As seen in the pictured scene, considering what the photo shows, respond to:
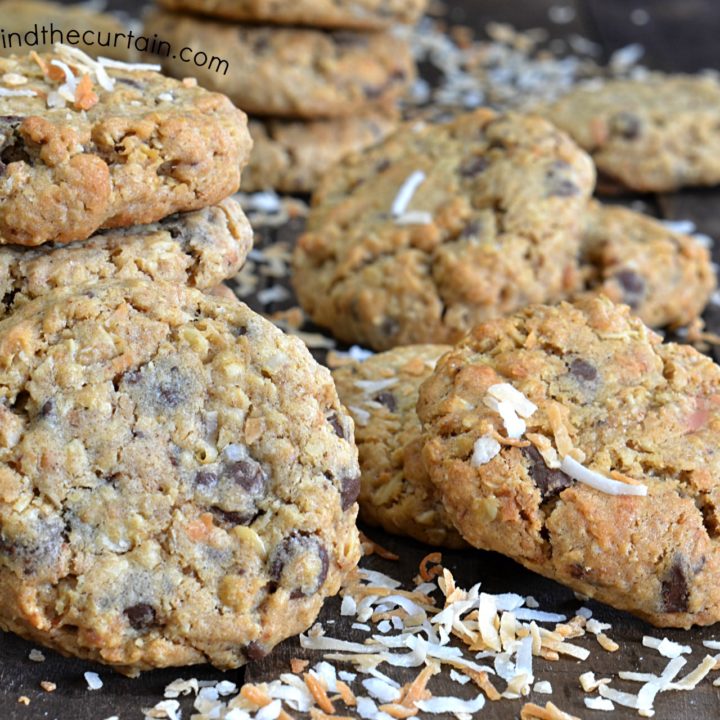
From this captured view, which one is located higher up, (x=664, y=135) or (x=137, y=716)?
(x=664, y=135)

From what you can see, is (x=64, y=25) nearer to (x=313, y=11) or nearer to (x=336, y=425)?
(x=313, y=11)

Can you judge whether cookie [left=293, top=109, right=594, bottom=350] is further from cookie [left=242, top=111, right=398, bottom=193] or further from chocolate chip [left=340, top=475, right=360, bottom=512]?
chocolate chip [left=340, top=475, right=360, bottom=512]

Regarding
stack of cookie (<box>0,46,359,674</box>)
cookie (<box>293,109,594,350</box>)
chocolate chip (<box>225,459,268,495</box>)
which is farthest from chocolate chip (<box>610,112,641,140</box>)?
chocolate chip (<box>225,459,268,495</box>)

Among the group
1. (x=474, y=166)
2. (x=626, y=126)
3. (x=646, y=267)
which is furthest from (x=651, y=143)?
(x=474, y=166)

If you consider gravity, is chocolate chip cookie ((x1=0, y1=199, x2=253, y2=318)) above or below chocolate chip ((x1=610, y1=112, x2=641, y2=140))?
above

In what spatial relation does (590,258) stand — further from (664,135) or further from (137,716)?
(137,716)

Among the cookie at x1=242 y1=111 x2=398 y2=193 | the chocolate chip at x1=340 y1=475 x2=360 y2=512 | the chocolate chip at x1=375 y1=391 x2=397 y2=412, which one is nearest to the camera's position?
the chocolate chip at x1=340 y1=475 x2=360 y2=512

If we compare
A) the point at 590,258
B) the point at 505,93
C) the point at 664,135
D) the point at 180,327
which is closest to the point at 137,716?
the point at 180,327
